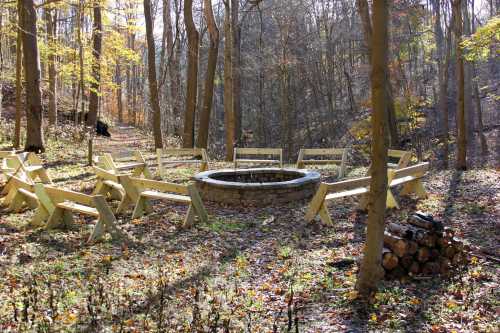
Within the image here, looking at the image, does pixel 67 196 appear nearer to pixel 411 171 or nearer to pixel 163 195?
pixel 163 195

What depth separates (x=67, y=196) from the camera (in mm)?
6125

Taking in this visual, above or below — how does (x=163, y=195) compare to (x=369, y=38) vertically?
below

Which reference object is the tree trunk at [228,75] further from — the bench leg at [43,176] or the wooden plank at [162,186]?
the wooden plank at [162,186]

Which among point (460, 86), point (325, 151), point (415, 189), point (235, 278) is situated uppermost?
point (460, 86)

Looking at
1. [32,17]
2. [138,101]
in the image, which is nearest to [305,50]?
[32,17]

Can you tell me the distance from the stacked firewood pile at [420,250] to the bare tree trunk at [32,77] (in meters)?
11.4

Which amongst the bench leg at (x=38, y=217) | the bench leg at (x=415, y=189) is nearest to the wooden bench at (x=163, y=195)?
the bench leg at (x=38, y=217)

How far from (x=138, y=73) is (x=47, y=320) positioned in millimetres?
35789

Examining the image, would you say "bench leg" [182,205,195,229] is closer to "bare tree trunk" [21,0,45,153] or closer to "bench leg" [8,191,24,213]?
"bench leg" [8,191,24,213]

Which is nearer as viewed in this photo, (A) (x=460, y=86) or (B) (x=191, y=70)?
(A) (x=460, y=86)

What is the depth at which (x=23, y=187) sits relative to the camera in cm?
715

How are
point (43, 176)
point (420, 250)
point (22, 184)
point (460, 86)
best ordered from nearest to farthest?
1. point (420, 250)
2. point (22, 184)
3. point (43, 176)
4. point (460, 86)

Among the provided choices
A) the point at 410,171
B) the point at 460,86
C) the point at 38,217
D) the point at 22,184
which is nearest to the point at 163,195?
the point at 38,217

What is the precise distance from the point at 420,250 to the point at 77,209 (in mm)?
4441
